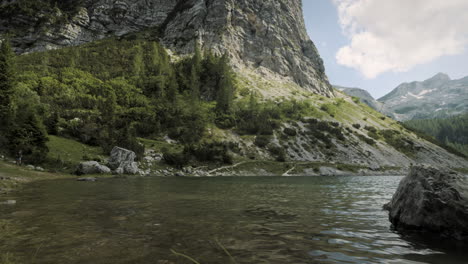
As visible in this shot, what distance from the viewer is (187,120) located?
76.6m

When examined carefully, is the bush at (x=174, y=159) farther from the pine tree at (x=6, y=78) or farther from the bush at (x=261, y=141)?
the bush at (x=261, y=141)

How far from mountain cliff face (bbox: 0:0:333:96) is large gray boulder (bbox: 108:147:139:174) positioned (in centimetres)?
10343

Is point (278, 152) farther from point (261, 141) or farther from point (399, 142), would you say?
point (399, 142)

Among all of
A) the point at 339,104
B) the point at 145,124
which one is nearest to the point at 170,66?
the point at 145,124

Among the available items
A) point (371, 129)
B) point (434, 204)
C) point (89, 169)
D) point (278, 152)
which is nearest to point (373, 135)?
point (371, 129)

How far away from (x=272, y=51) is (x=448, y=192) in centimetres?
15427

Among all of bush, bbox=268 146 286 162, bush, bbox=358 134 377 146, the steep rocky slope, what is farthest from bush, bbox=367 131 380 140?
bush, bbox=268 146 286 162

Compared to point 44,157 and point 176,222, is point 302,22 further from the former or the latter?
point 176,222

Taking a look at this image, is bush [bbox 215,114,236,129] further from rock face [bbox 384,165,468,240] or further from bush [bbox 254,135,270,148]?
rock face [bbox 384,165,468,240]

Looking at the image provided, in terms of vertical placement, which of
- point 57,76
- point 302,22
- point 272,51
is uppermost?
point 302,22

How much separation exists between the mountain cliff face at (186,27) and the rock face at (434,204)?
132310 millimetres

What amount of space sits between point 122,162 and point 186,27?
404ft

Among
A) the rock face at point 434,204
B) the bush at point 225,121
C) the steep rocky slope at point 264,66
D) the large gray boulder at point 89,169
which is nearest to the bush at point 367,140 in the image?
the steep rocky slope at point 264,66

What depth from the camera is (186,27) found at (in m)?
143
